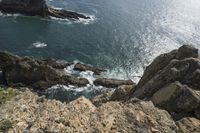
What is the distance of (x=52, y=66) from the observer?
75.3 metres

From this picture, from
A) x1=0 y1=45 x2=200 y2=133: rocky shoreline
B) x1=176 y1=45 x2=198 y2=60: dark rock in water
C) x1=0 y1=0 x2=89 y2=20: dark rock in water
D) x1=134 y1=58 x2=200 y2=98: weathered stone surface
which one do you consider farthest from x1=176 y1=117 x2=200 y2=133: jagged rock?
x1=0 y1=0 x2=89 y2=20: dark rock in water

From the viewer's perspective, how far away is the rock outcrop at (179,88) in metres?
26.0

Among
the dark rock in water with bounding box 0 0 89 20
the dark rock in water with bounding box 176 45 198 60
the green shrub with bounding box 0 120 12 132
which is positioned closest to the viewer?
the green shrub with bounding box 0 120 12 132

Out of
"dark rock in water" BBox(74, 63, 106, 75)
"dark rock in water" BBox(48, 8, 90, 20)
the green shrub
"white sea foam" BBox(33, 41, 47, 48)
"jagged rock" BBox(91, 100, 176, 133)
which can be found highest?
the green shrub

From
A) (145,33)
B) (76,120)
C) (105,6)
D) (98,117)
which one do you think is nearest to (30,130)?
(76,120)

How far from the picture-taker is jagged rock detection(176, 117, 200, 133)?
22953 millimetres

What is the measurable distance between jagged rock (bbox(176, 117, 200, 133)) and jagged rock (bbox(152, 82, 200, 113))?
5.20 ft

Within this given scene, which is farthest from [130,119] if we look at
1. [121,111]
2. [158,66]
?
[158,66]

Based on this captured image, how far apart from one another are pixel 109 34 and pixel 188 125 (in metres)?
83.1

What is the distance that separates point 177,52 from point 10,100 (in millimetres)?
21370

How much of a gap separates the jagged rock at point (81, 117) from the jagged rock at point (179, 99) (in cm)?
286

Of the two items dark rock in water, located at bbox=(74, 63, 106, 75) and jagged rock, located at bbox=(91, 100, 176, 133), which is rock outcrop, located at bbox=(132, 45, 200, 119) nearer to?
jagged rock, located at bbox=(91, 100, 176, 133)

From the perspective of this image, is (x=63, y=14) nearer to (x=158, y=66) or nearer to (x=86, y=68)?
(x=86, y=68)

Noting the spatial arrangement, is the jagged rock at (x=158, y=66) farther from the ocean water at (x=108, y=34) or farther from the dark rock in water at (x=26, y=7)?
the dark rock in water at (x=26, y=7)
